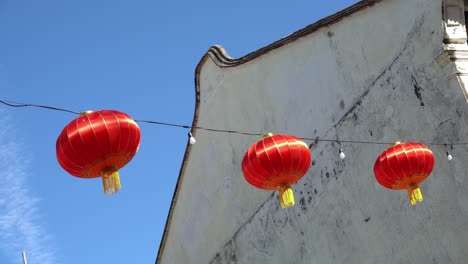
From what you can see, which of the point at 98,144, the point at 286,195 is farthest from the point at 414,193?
the point at 98,144

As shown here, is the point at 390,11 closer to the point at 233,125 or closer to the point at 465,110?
the point at 465,110

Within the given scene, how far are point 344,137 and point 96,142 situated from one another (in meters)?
4.33

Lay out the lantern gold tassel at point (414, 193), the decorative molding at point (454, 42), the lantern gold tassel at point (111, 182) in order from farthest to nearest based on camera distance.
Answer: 1. the decorative molding at point (454, 42)
2. the lantern gold tassel at point (414, 193)
3. the lantern gold tassel at point (111, 182)

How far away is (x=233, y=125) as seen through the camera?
38.9 feet

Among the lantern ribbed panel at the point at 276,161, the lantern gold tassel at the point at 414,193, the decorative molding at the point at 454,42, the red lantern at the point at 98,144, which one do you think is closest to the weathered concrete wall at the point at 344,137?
the decorative molding at the point at 454,42

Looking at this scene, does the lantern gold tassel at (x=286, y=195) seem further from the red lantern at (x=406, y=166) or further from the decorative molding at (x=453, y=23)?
the decorative molding at (x=453, y=23)

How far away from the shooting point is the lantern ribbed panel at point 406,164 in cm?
709

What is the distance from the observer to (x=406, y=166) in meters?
7.10

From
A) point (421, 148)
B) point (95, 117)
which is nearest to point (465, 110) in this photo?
point (421, 148)

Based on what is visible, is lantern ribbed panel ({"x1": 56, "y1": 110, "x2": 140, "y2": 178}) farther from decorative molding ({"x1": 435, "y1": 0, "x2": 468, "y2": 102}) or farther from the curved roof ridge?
the curved roof ridge

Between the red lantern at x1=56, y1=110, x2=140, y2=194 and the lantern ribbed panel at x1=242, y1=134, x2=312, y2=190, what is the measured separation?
4.02 feet

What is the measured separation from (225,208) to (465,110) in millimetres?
5227

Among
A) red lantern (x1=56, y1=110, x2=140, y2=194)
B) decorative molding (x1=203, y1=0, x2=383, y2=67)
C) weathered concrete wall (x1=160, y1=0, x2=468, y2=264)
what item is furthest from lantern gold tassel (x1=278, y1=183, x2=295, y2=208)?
decorative molding (x1=203, y1=0, x2=383, y2=67)

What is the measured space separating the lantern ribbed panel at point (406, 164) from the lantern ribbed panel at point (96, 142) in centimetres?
265
